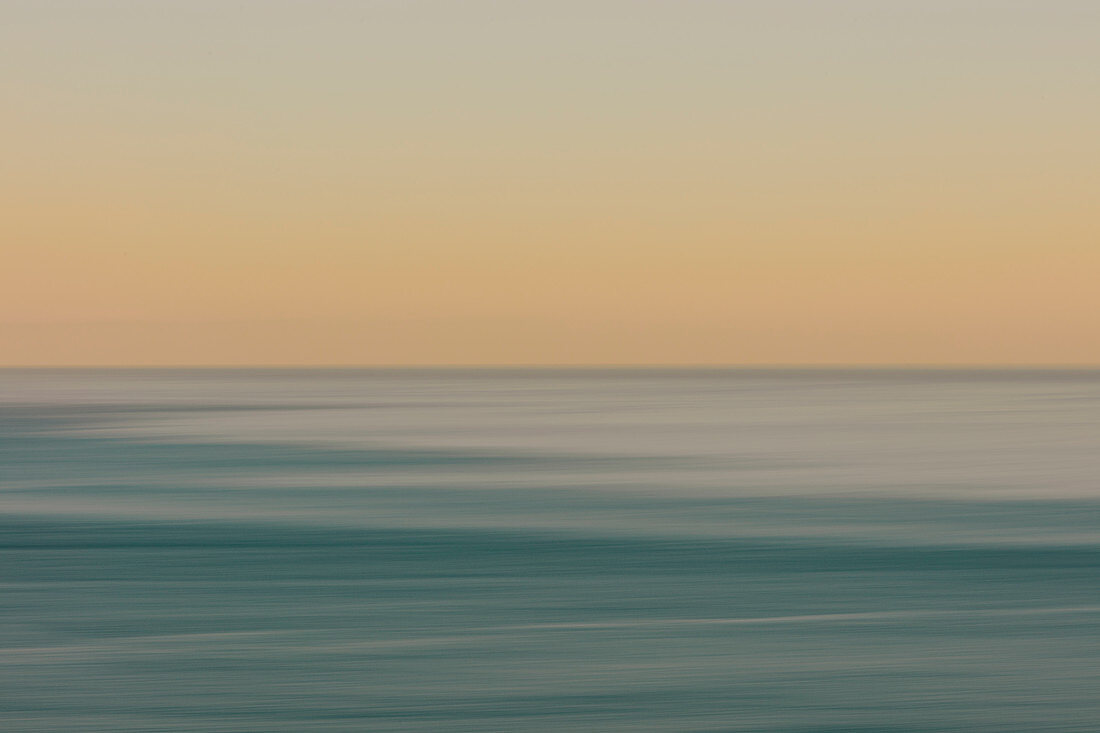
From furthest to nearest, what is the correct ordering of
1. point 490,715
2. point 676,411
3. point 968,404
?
point 968,404, point 676,411, point 490,715

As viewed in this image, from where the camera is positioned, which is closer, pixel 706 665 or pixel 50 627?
pixel 706 665

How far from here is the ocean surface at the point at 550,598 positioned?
21.5 feet

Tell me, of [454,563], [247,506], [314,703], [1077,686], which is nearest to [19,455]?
[247,506]

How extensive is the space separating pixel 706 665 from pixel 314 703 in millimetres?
2221

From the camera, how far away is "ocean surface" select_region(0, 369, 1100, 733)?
259 inches

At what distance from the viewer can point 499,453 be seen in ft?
80.6

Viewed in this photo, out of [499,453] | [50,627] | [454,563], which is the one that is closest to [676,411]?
[499,453]

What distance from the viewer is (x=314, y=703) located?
6.55 meters

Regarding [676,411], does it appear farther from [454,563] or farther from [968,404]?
[454,563]

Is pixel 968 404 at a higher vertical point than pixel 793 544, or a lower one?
higher

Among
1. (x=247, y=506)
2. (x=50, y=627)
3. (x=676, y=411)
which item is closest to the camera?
(x=50, y=627)

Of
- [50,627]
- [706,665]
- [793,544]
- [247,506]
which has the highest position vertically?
[247,506]

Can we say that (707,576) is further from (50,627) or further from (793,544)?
(50,627)

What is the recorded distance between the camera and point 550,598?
Result: 914 centimetres
